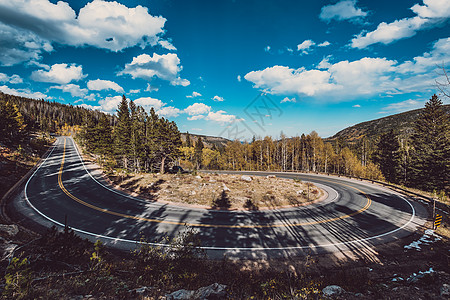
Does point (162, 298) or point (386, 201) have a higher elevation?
point (162, 298)

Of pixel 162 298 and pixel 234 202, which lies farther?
pixel 234 202

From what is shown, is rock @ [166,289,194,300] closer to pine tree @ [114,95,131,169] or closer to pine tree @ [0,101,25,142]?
pine tree @ [114,95,131,169]

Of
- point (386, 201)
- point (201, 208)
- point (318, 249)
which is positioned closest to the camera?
point (318, 249)

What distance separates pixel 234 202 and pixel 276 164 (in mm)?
55005

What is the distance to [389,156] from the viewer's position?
47781mm

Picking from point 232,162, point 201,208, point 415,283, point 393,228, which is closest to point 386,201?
point 393,228

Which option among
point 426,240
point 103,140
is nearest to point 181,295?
point 426,240

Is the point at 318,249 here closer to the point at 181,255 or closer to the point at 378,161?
the point at 181,255

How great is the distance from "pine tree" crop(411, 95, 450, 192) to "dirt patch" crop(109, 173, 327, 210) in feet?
88.5

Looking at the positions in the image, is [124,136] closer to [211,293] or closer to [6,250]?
[6,250]

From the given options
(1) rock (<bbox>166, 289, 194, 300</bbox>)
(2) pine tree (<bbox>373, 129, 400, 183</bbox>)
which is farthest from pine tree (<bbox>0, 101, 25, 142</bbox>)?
(2) pine tree (<bbox>373, 129, 400, 183</bbox>)

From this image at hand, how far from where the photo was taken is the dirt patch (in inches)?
777

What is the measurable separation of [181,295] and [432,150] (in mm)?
50739

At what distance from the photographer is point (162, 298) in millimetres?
5363
